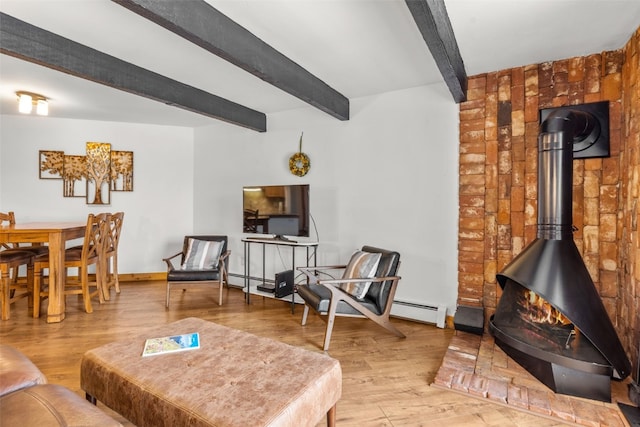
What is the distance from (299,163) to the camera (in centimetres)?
403

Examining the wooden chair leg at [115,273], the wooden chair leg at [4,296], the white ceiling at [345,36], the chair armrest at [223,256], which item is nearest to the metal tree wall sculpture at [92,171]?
the wooden chair leg at [115,273]

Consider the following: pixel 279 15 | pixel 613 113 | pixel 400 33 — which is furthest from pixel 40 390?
pixel 613 113

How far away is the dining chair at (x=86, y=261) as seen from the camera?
3312 mm

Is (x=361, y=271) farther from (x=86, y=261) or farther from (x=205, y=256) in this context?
(x=86, y=261)

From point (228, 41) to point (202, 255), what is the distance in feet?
9.04

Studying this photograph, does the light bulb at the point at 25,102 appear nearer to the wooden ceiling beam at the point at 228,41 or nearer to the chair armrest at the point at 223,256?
the chair armrest at the point at 223,256

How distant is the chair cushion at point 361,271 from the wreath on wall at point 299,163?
1438mm

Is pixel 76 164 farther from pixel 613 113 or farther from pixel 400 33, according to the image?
pixel 613 113

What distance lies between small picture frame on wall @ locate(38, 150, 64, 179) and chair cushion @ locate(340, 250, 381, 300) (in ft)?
14.4

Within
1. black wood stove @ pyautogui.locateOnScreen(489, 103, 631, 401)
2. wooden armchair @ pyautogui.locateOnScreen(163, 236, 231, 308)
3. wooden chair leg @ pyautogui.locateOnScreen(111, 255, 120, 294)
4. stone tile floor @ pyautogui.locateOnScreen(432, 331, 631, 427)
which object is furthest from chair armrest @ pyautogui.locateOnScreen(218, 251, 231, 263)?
black wood stove @ pyautogui.locateOnScreen(489, 103, 631, 401)

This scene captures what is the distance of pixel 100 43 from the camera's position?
238 centimetres

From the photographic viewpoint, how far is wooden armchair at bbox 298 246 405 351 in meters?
2.61

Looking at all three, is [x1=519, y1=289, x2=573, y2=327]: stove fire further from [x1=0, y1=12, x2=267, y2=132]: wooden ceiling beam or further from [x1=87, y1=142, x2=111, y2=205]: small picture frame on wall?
[x1=87, y1=142, x2=111, y2=205]: small picture frame on wall

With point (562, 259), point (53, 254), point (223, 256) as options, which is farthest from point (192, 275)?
point (562, 259)
